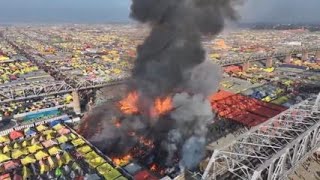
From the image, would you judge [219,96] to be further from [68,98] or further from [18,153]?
[18,153]

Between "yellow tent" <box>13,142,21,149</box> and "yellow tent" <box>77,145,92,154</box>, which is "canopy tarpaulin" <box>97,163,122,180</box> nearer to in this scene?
"yellow tent" <box>77,145,92,154</box>

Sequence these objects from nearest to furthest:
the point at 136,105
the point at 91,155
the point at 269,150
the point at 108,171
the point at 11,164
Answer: the point at 269,150 → the point at 108,171 → the point at 11,164 → the point at 91,155 → the point at 136,105

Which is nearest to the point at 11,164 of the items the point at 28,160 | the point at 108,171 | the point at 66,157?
the point at 28,160

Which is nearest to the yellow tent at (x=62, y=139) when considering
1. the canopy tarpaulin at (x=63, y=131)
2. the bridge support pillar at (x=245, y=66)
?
the canopy tarpaulin at (x=63, y=131)

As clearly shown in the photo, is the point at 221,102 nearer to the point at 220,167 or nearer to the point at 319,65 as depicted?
the point at 220,167

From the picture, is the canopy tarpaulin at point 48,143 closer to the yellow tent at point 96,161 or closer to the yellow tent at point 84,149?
the yellow tent at point 84,149
